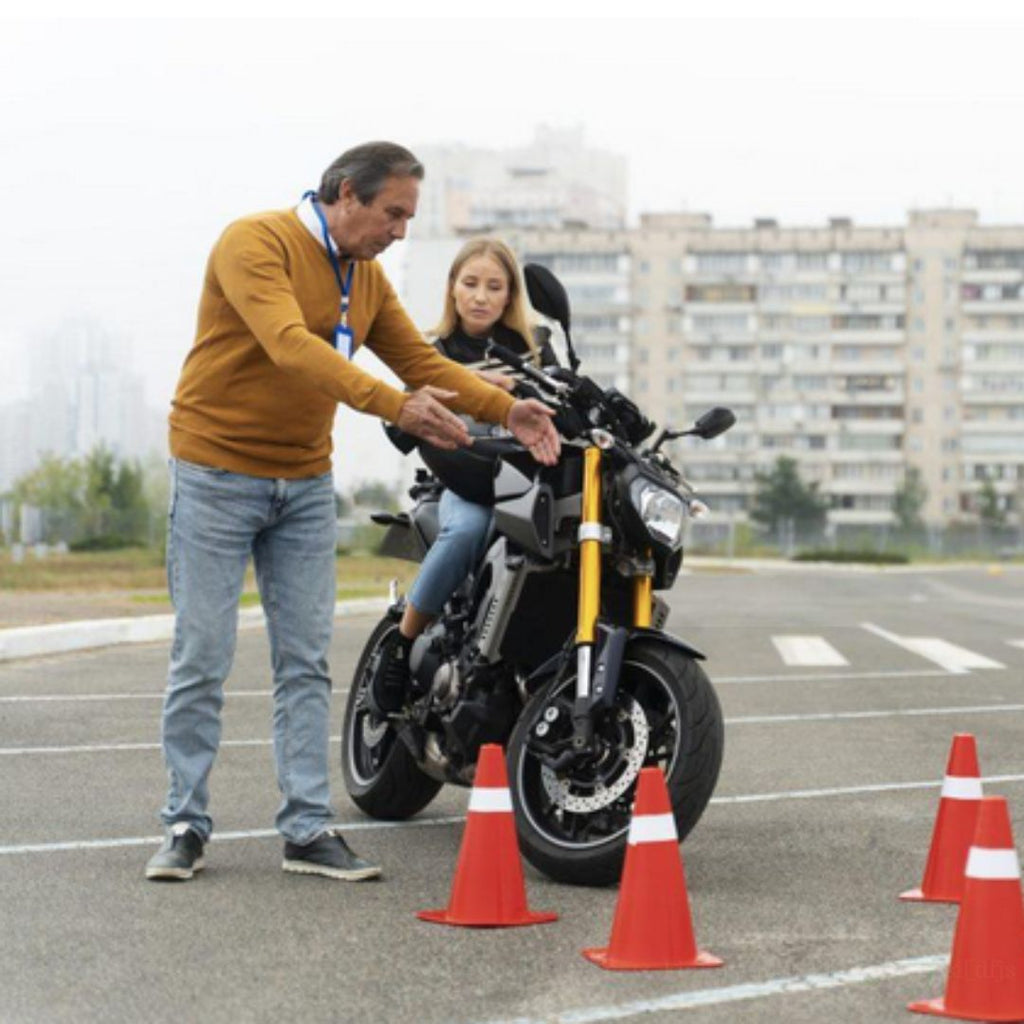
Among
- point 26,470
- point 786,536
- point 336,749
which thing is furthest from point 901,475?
point 336,749

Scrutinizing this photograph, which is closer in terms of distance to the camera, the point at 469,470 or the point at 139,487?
the point at 469,470

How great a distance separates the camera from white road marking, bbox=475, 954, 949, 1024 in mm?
4055

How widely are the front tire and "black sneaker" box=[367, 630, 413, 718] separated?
11 cm

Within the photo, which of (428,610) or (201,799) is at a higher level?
(428,610)

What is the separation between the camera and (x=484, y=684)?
618cm

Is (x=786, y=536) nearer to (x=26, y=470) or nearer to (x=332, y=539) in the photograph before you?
(x=26, y=470)

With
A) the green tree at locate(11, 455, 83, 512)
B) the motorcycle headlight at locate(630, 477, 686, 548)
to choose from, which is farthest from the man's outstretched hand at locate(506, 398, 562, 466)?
the green tree at locate(11, 455, 83, 512)

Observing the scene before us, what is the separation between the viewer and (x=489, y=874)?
5.06m

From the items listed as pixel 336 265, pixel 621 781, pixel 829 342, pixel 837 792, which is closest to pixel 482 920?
pixel 621 781

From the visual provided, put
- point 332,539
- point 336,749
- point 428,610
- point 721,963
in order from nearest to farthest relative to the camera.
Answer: point 721,963 → point 332,539 → point 428,610 → point 336,749

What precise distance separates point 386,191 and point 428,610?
57.6 inches

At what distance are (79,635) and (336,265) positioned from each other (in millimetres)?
11325

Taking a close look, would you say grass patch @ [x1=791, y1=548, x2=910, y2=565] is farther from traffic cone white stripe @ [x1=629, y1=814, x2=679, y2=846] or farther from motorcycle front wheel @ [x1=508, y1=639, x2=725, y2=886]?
traffic cone white stripe @ [x1=629, y1=814, x2=679, y2=846]

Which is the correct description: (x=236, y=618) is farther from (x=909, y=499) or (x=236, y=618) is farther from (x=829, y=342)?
(x=829, y=342)
